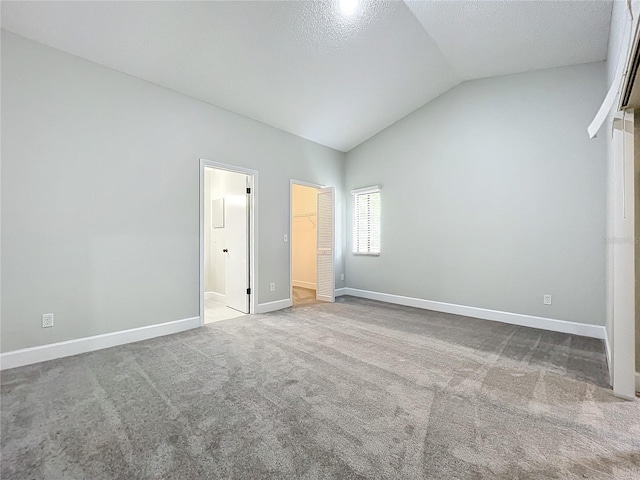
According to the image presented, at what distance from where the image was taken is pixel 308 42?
3.25 meters

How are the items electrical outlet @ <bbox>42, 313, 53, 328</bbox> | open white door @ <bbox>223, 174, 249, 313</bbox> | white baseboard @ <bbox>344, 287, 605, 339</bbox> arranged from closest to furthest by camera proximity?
electrical outlet @ <bbox>42, 313, 53, 328</bbox> → white baseboard @ <bbox>344, 287, 605, 339</bbox> → open white door @ <bbox>223, 174, 249, 313</bbox>

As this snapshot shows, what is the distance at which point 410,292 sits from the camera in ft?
16.7

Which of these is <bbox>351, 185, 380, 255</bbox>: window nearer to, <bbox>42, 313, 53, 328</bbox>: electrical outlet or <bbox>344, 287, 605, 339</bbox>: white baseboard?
<bbox>344, 287, 605, 339</bbox>: white baseboard

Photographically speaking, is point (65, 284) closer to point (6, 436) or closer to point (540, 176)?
point (6, 436)

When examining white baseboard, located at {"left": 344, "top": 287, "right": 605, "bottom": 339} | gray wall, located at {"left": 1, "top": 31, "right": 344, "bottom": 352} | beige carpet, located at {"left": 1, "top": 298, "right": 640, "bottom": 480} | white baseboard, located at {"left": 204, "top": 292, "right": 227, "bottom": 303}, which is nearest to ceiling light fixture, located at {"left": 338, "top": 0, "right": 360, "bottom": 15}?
gray wall, located at {"left": 1, "top": 31, "right": 344, "bottom": 352}

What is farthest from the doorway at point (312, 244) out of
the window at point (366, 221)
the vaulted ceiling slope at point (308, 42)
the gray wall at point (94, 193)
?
the gray wall at point (94, 193)

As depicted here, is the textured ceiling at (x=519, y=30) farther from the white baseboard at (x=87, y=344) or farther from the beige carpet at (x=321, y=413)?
the white baseboard at (x=87, y=344)

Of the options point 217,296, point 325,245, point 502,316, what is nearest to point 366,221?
point 325,245

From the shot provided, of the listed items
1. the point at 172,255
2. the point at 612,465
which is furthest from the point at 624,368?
the point at 172,255

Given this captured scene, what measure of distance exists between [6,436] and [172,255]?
214cm

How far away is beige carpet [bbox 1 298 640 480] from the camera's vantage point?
1460mm

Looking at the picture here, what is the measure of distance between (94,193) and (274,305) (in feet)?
9.27

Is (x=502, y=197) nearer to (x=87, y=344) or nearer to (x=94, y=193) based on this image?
(x=94, y=193)

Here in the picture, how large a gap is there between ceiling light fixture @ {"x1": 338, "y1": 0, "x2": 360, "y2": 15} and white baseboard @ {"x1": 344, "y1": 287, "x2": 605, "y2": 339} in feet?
13.6
